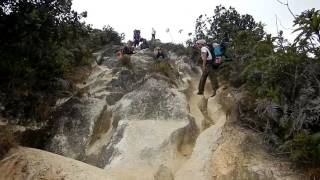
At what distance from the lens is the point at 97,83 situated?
1598cm

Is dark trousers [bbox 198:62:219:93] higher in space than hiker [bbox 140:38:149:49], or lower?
lower

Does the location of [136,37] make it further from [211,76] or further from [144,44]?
[211,76]

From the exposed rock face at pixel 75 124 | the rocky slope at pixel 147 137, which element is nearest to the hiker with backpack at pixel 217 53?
the rocky slope at pixel 147 137

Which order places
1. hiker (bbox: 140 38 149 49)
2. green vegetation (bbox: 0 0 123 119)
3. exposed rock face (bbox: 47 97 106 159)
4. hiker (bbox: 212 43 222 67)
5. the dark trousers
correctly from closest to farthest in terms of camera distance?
1. green vegetation (bbox: 0 0 123 119)
2. exposed rock face (bbox: 47 97 106 159)
3. the dark trousers
4. hiker (bbox: 212 43 222 67)
5. hiker (bbox: 140 38 149 49)

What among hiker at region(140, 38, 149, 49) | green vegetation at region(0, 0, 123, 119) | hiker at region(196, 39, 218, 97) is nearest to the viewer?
green vegetation at region(0, 0, 123, 119)

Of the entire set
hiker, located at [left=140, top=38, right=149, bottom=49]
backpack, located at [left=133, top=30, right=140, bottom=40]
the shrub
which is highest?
backpack, located at [left=133, top=30, right=140, bottom=40]

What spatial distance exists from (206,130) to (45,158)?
4532 millimetres

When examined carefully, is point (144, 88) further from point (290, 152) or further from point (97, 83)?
point (290, 152)

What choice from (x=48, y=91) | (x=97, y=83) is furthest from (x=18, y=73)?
(x=97, y=83)

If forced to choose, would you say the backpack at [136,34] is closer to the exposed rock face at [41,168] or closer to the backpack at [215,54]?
the backpack at [215,54]

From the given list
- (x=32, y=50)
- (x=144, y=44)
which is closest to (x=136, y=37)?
(x=144, y=44)

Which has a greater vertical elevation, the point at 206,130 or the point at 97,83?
the point at 97,83

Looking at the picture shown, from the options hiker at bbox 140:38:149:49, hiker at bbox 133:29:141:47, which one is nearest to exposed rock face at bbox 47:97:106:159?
hiker at bbox 140:38:149:49

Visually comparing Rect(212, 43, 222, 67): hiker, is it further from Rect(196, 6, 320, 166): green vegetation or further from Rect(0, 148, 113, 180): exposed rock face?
Rect(0, 148, 113, 180): exposed rock face
